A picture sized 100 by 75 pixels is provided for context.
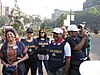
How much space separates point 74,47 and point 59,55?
27cm

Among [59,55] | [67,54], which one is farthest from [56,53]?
[67,54]

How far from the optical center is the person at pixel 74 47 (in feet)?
14.2

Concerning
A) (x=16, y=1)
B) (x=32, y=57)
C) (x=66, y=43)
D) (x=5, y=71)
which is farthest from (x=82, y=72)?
(x=16, y=1)

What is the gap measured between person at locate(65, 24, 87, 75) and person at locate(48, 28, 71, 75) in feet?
0.40

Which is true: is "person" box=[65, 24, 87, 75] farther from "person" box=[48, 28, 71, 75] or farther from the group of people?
"person" box=[48, 28, 71, 75]

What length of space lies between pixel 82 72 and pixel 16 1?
58.5 metres

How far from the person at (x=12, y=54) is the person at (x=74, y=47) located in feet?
2.43

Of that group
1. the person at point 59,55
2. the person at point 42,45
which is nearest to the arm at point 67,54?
the person at point 59,55

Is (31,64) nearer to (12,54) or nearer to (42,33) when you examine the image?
(42,33)

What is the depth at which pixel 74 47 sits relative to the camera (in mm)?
4371

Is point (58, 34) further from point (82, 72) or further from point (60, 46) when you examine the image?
point (82, 72)

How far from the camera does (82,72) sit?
2.16 meters

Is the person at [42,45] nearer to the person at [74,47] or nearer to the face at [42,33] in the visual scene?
the face at [42,33]

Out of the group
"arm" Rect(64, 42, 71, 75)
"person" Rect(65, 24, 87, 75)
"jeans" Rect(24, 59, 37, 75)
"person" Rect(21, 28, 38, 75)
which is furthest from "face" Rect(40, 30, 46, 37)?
"arm" Rect(64, 42, 71, 75)
